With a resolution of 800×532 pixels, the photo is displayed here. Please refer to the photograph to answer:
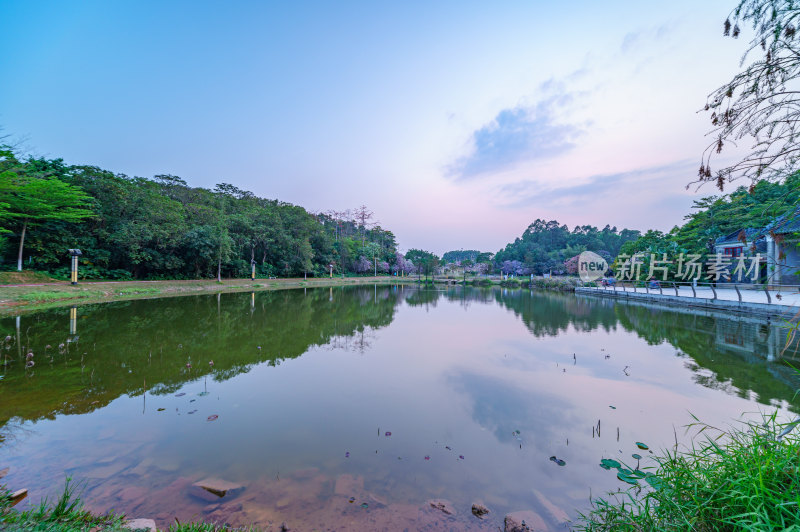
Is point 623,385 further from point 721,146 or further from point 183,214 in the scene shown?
point 183,214

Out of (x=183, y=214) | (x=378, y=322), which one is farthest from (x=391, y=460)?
(x=183, y=214)

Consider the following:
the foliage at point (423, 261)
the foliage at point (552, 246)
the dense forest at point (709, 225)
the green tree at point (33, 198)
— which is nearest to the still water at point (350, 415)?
the green tree at point (33, 198)

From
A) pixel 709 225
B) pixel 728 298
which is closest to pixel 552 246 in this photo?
pixel 709 225

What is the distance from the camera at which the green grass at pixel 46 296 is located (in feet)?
36.1

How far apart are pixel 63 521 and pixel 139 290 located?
17884 mm

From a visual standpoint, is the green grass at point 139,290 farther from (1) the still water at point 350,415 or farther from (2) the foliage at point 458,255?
(2) the foliage at point 458,255

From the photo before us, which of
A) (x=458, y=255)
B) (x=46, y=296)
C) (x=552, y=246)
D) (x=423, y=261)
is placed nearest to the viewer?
(x=46, y=296)

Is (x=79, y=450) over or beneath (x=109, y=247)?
beneath

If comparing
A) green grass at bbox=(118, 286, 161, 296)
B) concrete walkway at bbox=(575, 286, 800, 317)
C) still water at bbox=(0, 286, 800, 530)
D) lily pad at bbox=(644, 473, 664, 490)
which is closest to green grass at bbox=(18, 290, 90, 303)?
green grass at bbox=(118, 286, 161, 296)

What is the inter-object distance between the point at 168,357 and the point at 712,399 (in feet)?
28.6

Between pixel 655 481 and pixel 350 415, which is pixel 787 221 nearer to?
pixel 655 481

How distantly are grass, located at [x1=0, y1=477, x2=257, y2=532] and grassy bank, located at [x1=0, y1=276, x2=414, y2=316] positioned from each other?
39.1 feet

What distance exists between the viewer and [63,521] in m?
1.82

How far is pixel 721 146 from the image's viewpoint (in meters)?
2.08
